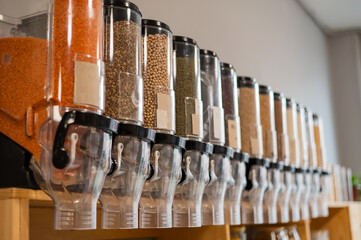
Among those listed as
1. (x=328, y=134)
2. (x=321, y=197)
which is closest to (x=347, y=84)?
(x=328, y=134)

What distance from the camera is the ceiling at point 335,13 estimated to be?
4.34 metres

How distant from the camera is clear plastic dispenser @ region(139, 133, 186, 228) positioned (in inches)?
47.8

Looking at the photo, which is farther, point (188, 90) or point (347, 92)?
point (347, 92)

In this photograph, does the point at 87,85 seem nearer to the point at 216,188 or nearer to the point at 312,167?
the point at 216,188

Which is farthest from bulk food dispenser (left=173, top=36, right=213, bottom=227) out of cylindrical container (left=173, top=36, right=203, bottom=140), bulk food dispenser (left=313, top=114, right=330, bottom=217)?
bulk food dispenser (left=313, top=114, right=330, bottom=217)

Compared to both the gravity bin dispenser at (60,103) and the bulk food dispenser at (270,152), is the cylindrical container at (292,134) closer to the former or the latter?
the bulk food dispenser at (270,152)

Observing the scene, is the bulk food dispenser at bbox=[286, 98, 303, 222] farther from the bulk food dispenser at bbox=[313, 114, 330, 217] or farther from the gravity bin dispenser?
the gravity bin dispenser

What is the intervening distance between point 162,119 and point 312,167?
1481mm

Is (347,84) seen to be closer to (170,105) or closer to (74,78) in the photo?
(170,105)

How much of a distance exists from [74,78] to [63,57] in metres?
0.05

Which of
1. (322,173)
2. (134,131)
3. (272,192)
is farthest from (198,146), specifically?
(322,173)

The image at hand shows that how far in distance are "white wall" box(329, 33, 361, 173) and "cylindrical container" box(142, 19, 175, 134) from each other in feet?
12.9

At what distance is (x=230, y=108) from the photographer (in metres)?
1.70

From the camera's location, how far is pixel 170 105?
1281 millimetres
